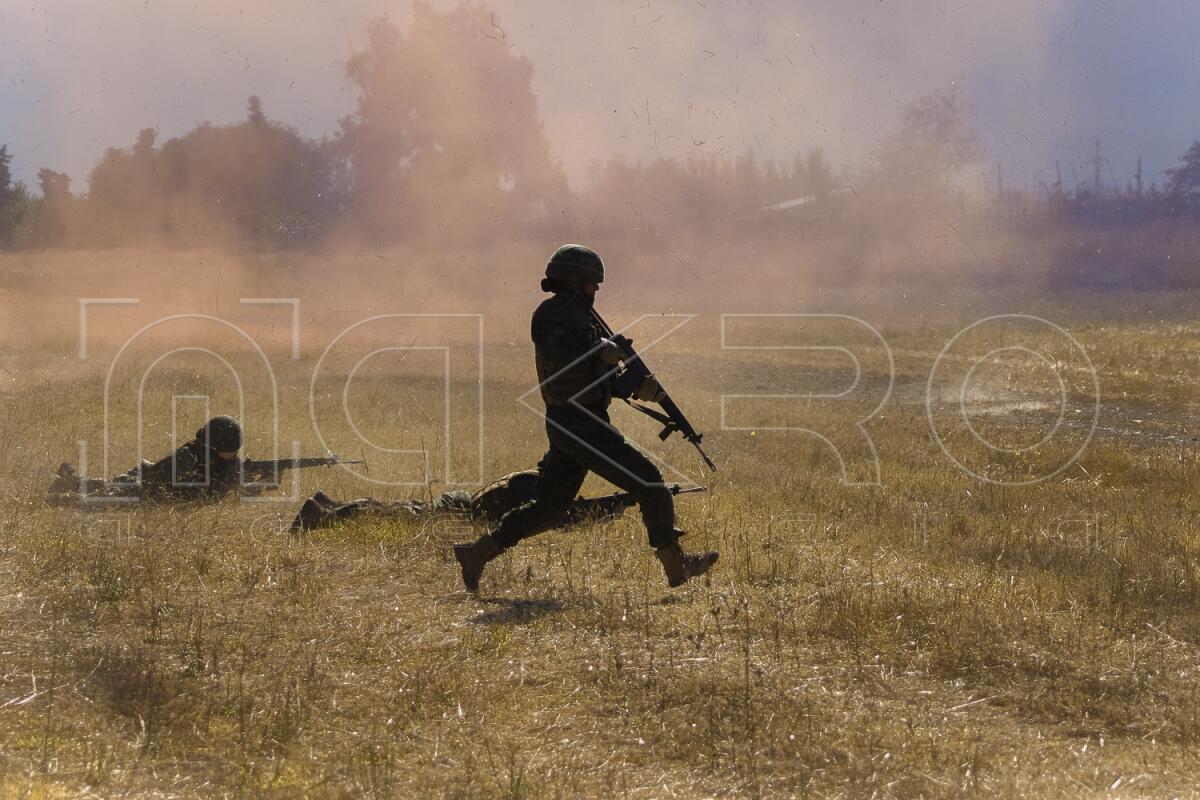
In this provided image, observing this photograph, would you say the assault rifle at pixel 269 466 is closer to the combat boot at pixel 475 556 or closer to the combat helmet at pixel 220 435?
the combat helmet at pixel 220 435

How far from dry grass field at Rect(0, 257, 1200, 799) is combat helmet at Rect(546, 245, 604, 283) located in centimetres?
182

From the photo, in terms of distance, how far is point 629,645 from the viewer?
582 centimetres

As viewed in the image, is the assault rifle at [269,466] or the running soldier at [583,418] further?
the assault rifle at [269,466]

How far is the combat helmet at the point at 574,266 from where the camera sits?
673 centimetres

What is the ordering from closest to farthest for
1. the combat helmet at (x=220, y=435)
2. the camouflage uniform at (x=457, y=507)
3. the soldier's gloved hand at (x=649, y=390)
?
the soldier's gloved hand at (x=649, y=390), the camouflage uniform at (x=457, y=507), the combat helmet at (x=220, y=435)

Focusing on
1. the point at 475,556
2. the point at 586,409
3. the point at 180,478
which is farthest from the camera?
the point at 180,478

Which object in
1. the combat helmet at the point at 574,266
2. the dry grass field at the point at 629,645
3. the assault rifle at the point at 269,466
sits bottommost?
the dry grass field at the point at 629,645

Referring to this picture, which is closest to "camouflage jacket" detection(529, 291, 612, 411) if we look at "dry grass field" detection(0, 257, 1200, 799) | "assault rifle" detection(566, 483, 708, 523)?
"dry grass field" detection(0, 257, 1200, 799)

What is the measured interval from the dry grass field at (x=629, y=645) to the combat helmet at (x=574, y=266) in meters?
1.82

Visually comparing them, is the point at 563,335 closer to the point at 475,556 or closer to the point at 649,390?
the point at 649,390

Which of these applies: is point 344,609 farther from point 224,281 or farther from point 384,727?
point 224,281

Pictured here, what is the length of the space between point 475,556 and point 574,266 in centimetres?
177

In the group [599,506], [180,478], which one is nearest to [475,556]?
[599,506]

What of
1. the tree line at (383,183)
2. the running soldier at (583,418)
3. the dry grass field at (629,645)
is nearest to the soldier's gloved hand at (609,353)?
the running soldier at (583,418)
